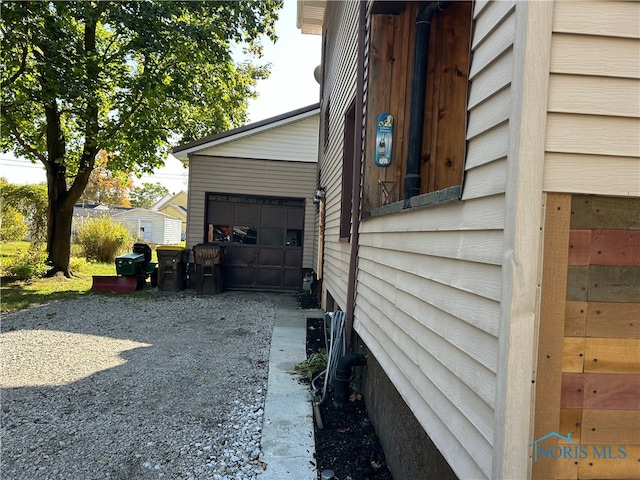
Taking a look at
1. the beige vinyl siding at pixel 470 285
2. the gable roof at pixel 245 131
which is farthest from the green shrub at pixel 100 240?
the beige vinyl siding at pixel 470 285

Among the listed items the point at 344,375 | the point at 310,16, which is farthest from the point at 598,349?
the point at 310,16

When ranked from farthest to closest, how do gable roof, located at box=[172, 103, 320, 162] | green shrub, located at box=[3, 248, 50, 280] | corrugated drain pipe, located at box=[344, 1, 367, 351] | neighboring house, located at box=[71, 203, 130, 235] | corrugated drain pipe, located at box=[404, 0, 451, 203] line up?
neighboring house, located at box=[71, 203, 130, 235] → green shrub, located at box=[3, 248, 50, 280] → gable roof, located at box=[172, 103, 320, 162] → corrugated drain pipe, located at box=[344, 1, 367, 351] → corrugated drain pipe, located at box=[404, 0, 451, 203]

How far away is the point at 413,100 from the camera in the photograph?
3.20m

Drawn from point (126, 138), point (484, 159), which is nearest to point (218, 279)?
point (126, 138)

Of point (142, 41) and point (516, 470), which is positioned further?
point (142, 41)

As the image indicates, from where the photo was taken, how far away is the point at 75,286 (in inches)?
410

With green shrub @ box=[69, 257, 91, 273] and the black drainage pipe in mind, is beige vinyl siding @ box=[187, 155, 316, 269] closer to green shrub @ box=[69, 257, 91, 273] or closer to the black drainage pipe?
green shrub @ box=[69, 257, 91, 273]

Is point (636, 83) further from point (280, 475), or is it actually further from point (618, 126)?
point (280, 475)

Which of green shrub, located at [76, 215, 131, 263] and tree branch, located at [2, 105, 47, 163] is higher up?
tree branch, located at [2, 105, 47, 163]

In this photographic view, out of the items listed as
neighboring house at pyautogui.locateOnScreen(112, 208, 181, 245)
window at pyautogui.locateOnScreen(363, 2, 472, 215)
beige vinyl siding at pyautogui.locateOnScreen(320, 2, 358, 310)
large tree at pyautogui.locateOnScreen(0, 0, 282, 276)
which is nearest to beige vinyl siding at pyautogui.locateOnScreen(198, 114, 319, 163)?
large tree at pyautogui.locateOnScreen(0, 0, 282, 276)

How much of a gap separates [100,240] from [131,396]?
1397 cm

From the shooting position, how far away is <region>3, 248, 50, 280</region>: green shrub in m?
10.6

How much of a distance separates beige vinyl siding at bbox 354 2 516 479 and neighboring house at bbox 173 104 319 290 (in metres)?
8.50

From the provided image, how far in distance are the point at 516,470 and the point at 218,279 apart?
365 inches
